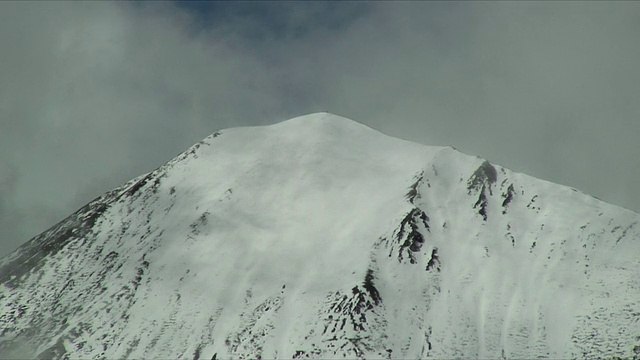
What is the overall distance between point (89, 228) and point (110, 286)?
17.3 metres

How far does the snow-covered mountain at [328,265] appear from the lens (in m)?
108

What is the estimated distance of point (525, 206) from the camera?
131250 millimetres

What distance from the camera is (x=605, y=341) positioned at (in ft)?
345

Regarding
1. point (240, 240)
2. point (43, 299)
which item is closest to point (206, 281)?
point (240, 240)

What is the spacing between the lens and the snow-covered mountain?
108 meters

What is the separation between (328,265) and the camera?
393 feet

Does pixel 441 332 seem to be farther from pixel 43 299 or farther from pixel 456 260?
pixel 43 299

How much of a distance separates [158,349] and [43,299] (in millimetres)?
25366

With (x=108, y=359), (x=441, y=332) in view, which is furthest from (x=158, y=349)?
(x=441, y=332)

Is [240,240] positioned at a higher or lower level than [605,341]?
higher

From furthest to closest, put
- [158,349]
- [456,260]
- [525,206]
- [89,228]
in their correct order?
[89,228] < [525,206] < [456,260] < [158,349]

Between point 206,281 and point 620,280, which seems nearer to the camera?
point 620,280

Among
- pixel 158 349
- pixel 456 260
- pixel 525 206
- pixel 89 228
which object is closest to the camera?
pixel 158 349

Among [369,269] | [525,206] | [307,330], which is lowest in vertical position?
[307,330]
